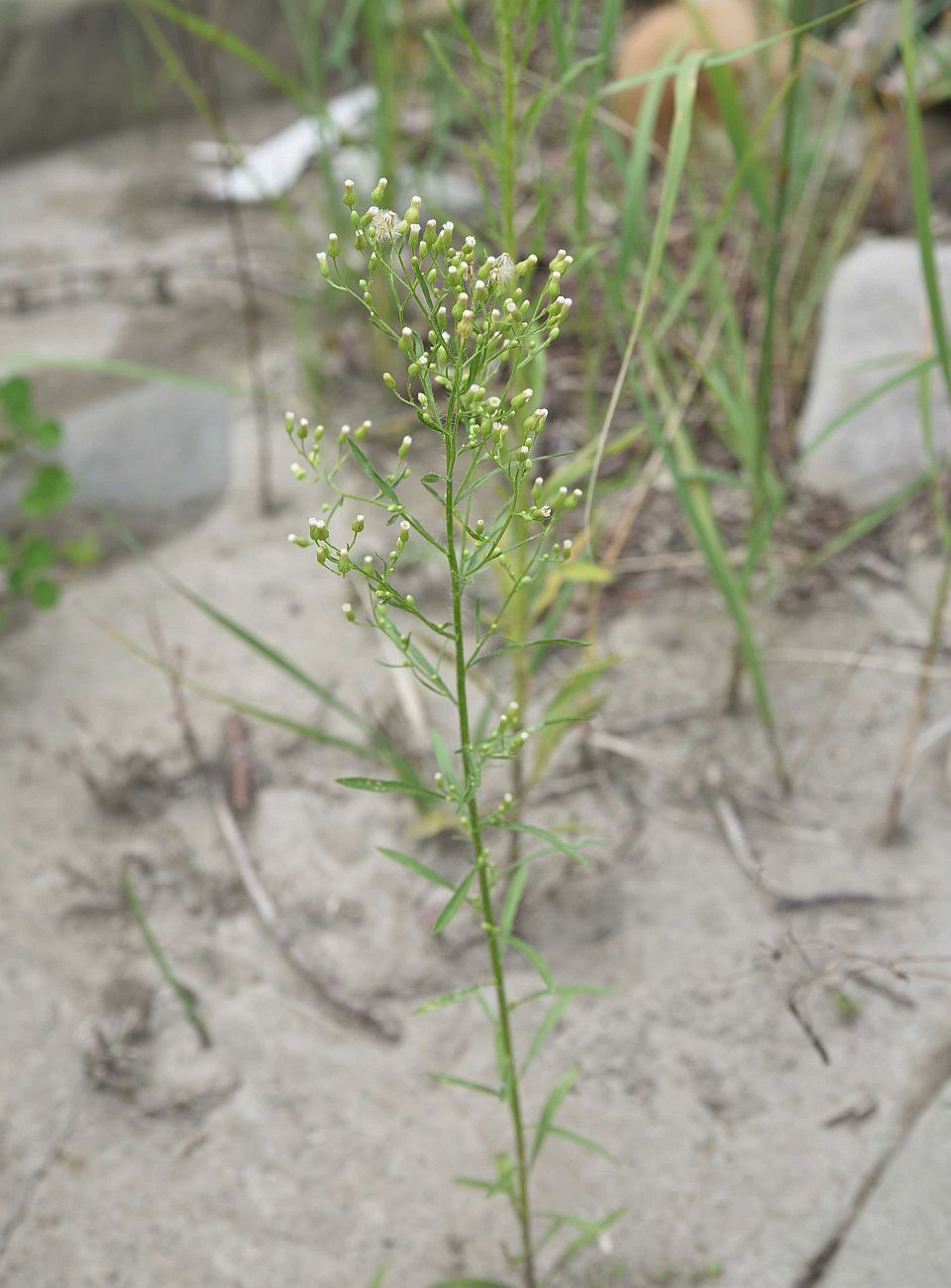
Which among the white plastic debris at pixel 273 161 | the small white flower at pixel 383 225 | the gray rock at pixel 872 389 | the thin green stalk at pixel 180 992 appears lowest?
the thin green stalk at pixel 180 992

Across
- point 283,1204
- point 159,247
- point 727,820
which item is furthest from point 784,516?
point 159,247

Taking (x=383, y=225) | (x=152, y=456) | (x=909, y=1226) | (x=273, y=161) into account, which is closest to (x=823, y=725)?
(x=909, y=1226)

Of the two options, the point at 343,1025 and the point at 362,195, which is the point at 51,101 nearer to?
the point at 362,195

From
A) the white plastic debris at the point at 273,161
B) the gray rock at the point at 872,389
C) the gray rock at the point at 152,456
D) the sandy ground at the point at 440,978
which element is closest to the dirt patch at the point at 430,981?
the sandy ground at the point at 440,978

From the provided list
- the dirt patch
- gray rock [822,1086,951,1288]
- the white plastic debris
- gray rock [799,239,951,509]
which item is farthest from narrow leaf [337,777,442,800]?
the white plastic debris

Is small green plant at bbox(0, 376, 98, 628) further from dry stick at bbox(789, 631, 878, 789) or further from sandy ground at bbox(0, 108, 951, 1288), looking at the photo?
dry stick at bbox(789, 631, 878, 789)

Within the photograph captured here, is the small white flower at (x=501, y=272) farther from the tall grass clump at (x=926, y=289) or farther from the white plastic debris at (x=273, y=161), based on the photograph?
the white plastic debris at (x=273, y=161)
